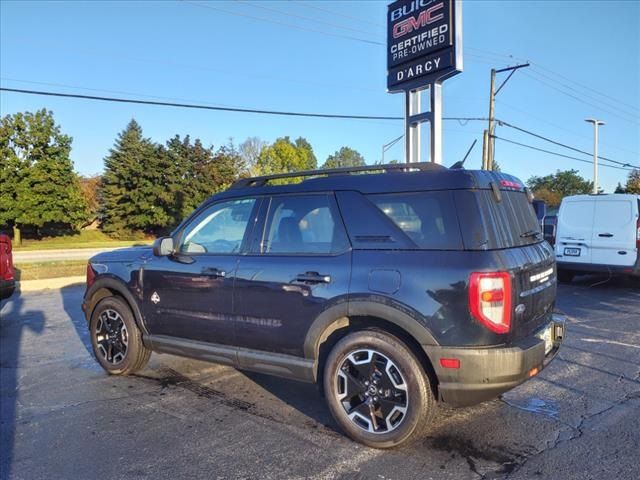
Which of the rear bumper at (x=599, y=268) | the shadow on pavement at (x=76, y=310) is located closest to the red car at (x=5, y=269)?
the shadow on pavement at (x=76, y=310)

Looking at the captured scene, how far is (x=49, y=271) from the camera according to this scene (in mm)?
15492

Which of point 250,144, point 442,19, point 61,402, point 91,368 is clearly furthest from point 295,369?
point 250,144

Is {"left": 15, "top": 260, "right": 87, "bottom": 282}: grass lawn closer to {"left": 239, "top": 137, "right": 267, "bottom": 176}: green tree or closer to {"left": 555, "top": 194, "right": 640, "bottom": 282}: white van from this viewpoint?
{"left": 555, "top": 194, "right": 640, "bottom": 282}: white van

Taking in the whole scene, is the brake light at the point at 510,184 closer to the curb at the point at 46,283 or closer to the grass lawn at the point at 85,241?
the curb at the point at 46,283

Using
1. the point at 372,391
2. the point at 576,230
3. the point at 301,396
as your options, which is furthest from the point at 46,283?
the point at 576,230

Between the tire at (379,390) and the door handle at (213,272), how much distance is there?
1.21 m

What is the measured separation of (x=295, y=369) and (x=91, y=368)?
2.94 metres

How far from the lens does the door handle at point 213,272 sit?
167 inches

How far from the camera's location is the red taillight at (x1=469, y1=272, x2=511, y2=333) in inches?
122

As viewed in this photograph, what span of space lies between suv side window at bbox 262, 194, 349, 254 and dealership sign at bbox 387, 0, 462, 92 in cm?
808

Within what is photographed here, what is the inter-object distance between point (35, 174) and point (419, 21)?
1288 inches

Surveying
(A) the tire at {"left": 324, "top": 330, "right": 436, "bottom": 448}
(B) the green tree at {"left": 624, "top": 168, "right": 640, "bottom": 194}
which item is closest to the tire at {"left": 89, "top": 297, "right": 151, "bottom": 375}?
(A) the tire at {"left": 324, "top": 330, "right": 436, "bottom": 448}

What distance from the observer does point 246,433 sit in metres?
3.77

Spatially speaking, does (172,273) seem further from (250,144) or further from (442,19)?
(250,144)
